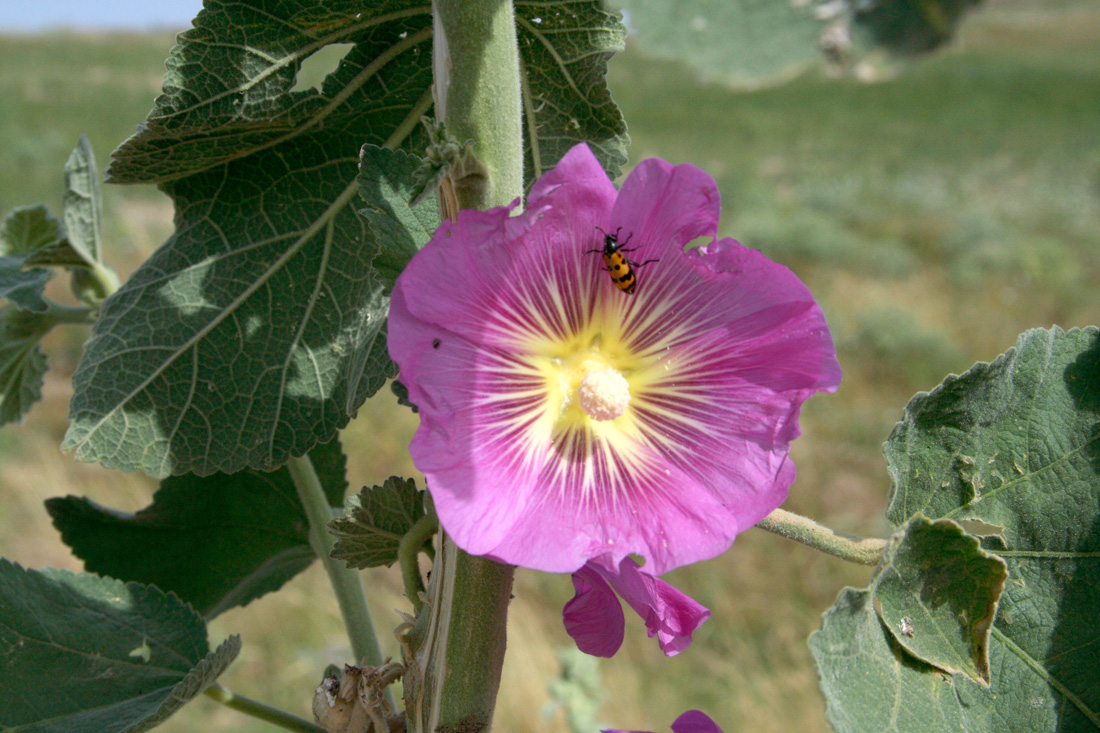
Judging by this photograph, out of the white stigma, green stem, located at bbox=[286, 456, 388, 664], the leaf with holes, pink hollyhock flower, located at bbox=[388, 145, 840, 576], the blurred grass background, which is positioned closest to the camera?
pink hollyhock flower, located at bbox=[388, 145, 840, 576]

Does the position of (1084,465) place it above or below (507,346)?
below

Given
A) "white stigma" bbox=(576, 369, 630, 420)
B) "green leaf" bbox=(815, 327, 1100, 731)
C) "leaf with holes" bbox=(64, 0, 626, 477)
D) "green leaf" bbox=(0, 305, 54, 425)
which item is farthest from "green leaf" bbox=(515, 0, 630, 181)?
"green leaf" bbox=(0, 305, 54, 425)

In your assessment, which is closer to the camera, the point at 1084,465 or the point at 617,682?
the point at 1084,465

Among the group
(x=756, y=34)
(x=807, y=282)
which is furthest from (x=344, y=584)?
(x=807, y=282)

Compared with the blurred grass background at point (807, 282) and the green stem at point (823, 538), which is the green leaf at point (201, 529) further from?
the blurred grass background at point (807, 282)

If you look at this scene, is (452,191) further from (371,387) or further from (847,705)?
(847,705)

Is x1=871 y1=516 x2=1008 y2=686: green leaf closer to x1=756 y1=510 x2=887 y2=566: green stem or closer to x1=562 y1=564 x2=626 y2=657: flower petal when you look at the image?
x1=756 y1=510 x2=887 y2=566: green stem

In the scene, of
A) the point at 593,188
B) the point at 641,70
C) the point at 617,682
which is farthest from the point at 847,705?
the point at 641,70
